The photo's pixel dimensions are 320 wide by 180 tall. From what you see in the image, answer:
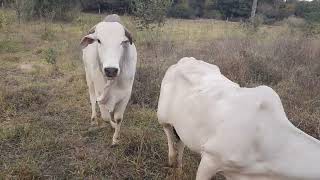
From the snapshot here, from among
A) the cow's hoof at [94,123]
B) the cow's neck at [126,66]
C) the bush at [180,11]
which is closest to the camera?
the cow's neck at [126,66]

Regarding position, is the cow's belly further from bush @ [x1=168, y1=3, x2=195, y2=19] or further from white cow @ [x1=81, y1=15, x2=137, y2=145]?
bush @ [x1=168, y1=3, x2=195, y2=19]

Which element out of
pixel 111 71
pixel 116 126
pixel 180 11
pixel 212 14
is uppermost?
pixel 111 71

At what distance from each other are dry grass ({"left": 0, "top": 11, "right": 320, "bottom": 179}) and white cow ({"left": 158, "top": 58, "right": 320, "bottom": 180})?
1071 mm

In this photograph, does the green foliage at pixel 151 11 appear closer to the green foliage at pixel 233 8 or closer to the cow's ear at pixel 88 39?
the cow's ear at pixel 88 39

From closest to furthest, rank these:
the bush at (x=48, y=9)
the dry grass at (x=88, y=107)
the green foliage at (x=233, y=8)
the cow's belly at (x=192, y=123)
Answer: the cow's belly at (x=192, y=123)
the dry grass at (x=88, y=107)
the bush at (x=48, y=9)
the green foliage at (x=233, y=8)

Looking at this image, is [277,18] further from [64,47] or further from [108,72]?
[108,72]

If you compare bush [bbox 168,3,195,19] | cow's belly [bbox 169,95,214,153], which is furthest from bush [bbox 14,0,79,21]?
cow's belly [bbox 169,95,214,153]

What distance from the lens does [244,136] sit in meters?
2.72

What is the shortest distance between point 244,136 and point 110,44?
222 centimetres

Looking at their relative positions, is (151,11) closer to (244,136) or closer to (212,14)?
(244,136)

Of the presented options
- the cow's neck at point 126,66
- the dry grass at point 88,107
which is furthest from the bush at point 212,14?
the cow's neck at point 126,66

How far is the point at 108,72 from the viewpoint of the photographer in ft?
14.2

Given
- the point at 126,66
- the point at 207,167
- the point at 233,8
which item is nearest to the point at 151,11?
the point at 126,66

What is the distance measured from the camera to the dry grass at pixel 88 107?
4320 mm
